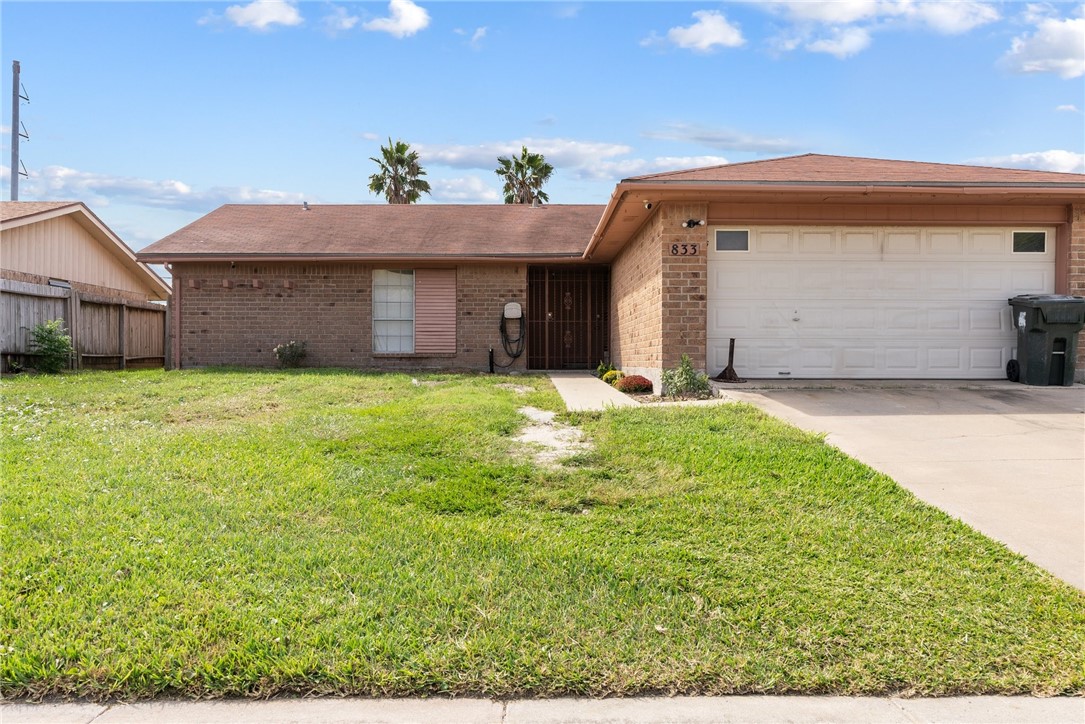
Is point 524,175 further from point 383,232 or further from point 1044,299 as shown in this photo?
point 1044,299

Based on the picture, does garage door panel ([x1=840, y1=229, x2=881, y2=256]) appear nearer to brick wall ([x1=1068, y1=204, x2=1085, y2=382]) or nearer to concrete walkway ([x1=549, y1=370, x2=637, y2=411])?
brick wall ([x1=1068, y1=204, x2=1085, y2=382])

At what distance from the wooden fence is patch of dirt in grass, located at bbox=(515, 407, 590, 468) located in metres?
11.7

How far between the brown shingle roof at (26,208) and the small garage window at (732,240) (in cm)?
1476

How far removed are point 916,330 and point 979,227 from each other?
168 centimetres

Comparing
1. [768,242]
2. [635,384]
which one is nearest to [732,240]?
[768,242]

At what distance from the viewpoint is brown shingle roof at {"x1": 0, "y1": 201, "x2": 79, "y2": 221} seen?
14.4 metres

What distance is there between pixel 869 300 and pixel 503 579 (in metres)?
7.81

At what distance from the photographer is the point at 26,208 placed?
15297mm

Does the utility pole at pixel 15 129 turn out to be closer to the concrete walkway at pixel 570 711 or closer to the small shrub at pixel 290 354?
the small shrub at pixel 290 354

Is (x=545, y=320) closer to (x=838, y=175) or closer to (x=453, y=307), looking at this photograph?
(x=453, y=307)

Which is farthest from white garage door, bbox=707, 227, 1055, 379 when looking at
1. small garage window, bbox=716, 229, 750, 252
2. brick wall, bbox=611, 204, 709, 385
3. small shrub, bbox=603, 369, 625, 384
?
small shrub, bbox=603, 369, 625, 384

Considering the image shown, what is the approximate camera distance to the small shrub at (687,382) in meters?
8.18

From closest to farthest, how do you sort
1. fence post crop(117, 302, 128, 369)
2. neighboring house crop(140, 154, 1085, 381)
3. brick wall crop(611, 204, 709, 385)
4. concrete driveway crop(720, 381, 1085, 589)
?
concrete driveway crop(720, 381, 1085, 589) → neighboring house crop(140, 154, 1085, 381) → brick wall crop(611, 204, 709, 385) → fence post crop(117, 302, 128, 369)

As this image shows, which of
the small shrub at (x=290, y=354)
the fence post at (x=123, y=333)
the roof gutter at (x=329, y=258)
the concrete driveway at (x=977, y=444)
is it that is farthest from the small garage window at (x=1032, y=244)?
the fence post at (x=123, y=333)
